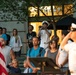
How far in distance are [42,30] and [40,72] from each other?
5611 millimetres

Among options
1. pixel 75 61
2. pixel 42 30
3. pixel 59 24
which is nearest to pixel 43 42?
pixel 42 30

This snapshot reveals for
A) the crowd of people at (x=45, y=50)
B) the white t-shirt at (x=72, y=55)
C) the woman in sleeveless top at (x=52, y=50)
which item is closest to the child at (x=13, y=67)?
the crowd of people at (x=45, y=50)

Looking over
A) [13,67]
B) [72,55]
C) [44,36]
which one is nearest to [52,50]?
[13,67]

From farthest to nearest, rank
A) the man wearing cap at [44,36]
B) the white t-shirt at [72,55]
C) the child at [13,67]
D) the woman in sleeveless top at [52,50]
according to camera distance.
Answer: the man wearing cap at [44,36] < the child at [13,67] < the woman in sleeveless top at [52,50] < the white t-shirt at [72,55]

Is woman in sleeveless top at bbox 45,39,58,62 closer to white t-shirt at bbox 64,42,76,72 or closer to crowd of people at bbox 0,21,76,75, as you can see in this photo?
crowd of people at bbox 0,21,76,75

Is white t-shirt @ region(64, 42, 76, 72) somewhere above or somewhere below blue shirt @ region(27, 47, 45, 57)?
above

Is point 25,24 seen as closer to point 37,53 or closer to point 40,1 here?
point 40,1

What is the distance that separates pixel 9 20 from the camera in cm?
2256

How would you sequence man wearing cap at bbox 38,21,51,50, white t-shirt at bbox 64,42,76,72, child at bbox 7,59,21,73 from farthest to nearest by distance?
man wearing cap at bbox 38,21,51,50
child at bbox 7,59,21,73
white t-shirt at bbox 64,42,76,72

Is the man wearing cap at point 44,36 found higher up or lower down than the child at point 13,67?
higher up

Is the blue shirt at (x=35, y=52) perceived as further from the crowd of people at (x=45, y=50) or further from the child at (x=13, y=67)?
the child at (x=13, y=67)

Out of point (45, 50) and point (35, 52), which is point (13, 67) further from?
point (45, 50)

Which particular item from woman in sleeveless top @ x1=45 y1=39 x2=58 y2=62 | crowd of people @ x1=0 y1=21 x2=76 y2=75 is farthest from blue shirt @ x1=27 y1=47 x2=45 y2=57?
woman in sleeveless top @ x1=45 y1=39 x2=58 y2=62

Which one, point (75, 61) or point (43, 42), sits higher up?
point (75, 61)
